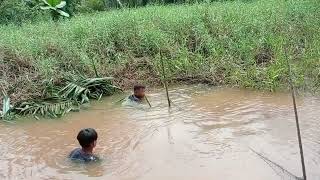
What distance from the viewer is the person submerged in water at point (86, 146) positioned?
215 inches

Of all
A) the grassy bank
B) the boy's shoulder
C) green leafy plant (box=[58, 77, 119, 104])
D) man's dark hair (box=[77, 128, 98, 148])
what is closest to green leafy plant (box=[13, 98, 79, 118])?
green leafy plant (box=[58, 77, 119, 104])

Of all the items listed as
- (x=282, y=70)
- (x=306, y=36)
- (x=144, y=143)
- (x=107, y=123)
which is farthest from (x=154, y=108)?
(x=306, y=36)

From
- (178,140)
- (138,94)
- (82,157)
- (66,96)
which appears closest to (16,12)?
(66,96)

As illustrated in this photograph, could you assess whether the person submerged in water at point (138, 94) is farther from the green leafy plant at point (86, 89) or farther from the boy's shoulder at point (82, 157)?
the boy's shoulder at point (82, 157)

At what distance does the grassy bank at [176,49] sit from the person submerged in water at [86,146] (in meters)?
3.46

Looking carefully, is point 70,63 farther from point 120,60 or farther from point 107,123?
point 107,123

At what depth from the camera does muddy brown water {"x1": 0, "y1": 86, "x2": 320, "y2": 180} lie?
17.9 feet

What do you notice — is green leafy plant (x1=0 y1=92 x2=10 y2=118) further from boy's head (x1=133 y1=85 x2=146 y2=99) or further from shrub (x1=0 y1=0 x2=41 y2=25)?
shrub (x1=0 y1=0 x2=41 y2=25)

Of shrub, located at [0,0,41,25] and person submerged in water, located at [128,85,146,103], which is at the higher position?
shrub, located at [0,0,41,25]

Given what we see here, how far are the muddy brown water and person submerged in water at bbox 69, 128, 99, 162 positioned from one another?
0.29 feet

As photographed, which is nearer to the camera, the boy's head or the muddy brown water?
the muddy brown water

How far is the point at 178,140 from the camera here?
6512 millimetres

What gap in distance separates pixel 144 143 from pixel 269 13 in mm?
7204

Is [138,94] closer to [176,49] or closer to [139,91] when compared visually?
→ [139,91]
